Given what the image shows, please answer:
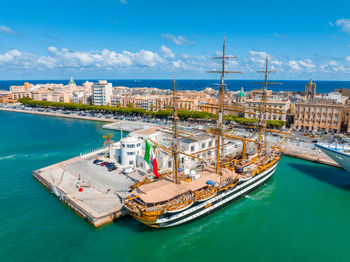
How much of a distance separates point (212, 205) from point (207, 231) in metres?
3.43

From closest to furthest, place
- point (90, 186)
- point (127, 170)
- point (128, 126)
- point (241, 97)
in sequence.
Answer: point (90, 186) → point (127, 170) → point (128, 126) → point (241, 97)

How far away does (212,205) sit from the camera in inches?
1192

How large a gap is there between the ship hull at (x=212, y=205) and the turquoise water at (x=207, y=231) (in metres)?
0.82

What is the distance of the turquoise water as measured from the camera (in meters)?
24.2

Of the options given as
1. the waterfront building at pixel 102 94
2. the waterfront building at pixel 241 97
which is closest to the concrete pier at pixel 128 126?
the waterfront building at pixel 102 94

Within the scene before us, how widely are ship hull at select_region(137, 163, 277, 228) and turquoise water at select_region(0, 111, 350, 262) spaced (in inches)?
32.2

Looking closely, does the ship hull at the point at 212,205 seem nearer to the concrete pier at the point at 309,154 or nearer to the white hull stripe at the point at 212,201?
the white hull stripe at the point at 212,201

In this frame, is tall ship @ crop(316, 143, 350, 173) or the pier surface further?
tall ship @ crop(316, 143, 350, 173)

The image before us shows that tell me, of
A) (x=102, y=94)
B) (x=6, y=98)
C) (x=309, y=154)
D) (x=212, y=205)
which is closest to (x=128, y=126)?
(x=102, y=94)

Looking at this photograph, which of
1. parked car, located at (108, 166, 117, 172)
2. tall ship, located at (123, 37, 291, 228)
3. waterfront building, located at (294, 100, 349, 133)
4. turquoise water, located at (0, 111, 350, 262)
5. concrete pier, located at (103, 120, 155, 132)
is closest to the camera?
turquoise water, located at (0, 111, 350, 262)

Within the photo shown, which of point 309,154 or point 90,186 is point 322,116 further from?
point 90,186

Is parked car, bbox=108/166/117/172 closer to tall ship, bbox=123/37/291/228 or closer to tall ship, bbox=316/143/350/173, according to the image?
tall ship, bbox=123/37/291/228

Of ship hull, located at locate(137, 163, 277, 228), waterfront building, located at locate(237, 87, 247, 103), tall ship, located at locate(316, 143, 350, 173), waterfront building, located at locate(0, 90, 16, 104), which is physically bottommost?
ship hull, located at locate(137, 163, 277, 228)

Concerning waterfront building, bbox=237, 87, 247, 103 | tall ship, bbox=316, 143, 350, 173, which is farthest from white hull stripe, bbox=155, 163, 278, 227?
waterfront building, bbox=237, 87, 247, 103
